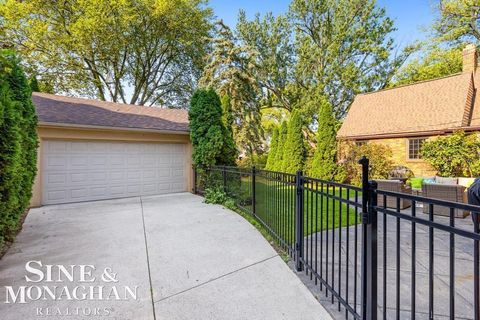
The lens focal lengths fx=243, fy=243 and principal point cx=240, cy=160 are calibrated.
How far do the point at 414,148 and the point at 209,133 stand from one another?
8.92 meters

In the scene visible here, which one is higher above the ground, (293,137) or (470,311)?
(293,137)

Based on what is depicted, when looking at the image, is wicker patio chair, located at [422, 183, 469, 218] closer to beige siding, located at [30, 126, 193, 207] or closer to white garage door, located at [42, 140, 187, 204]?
beige siding, located at [30, 126, 193, 207]

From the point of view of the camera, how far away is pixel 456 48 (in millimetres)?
15070

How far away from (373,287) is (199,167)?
6.85 metres

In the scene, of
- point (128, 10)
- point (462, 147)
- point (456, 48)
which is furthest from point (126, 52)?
point (456, 48)

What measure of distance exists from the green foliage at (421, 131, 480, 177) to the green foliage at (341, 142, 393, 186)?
153 centimetres

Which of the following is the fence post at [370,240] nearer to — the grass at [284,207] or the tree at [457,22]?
the grass at [284,207]

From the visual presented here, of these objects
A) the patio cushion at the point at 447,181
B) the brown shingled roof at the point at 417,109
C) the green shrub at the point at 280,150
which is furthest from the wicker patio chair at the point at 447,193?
the green shrub at the point at 280,150

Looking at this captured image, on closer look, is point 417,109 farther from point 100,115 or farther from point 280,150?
point 100,115

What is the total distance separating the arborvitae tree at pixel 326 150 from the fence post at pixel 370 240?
9238 mm

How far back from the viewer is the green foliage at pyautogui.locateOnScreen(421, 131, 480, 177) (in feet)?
27.1

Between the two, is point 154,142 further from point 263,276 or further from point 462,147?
point 462,147

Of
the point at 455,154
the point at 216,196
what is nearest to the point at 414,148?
the point at 455,154

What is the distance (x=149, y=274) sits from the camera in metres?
2.93
